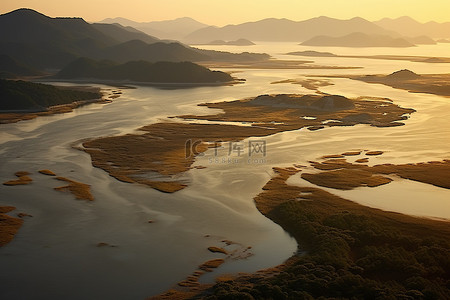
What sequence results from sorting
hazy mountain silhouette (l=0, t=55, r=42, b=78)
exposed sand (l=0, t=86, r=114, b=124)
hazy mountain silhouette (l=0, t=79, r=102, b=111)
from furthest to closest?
hazy mountain silhouette (l=0, t=55, r=42, b=78) → hazy mountain silhouette (l=0, t=79, r=102, b=111) → exposed sand (l=0, t=86, r=114, b=124)

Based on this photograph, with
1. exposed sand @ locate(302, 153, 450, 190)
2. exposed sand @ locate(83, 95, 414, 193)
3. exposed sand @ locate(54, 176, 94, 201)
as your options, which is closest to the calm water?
exposed sand @ locate(54, 176, 94, 201)

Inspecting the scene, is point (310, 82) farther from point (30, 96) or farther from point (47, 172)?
point (47, 172)

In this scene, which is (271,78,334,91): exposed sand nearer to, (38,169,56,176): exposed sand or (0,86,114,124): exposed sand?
(0,86,114,124): exposed sand

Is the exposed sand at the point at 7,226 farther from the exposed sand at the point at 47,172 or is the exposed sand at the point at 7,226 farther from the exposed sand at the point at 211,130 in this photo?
the exposed sand at the point at 211,130

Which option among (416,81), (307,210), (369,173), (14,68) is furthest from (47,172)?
(14,68)

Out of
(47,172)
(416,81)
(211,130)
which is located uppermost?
(416,81)
